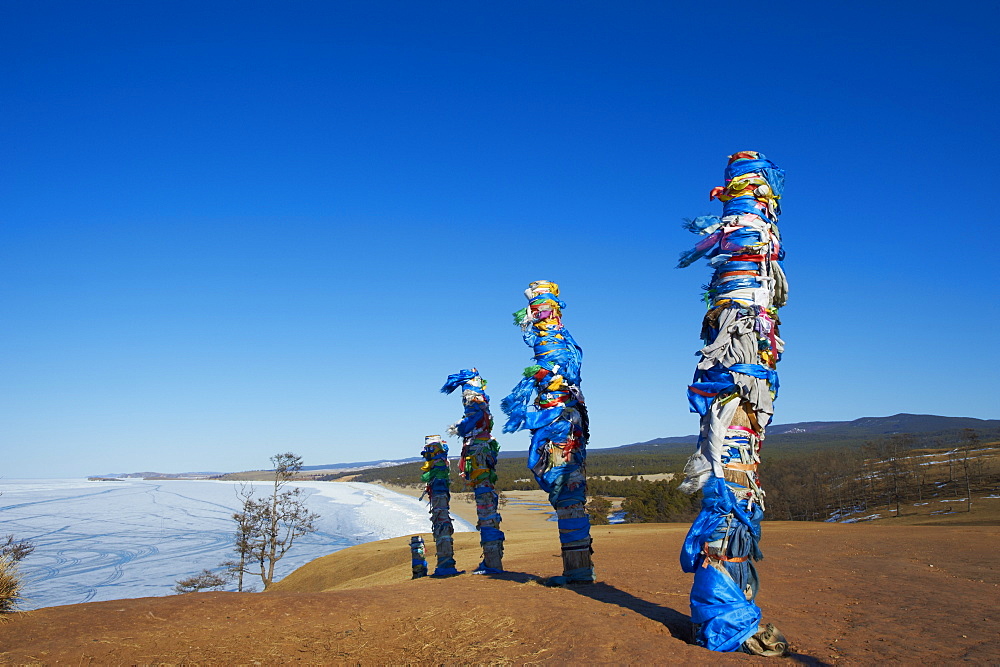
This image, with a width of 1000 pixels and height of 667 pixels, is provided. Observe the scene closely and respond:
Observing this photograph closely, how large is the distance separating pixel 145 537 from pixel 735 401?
247 feet

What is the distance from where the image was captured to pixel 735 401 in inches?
270

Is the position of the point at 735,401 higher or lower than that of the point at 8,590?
higher

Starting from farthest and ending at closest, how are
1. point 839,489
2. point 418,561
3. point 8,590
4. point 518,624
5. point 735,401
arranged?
point 839,489 → point 418,561 → point 8,590 → point 518,624 → point 735,401

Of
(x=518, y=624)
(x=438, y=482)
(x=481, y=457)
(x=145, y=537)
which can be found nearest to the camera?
(x=518, y=624)

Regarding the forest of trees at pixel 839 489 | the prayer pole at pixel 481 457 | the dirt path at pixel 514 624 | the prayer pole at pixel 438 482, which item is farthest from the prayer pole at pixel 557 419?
the forest of trees at pixel 839 489

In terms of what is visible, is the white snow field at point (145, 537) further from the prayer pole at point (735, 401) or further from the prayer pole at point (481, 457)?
the prayer pole at point (735, 401)

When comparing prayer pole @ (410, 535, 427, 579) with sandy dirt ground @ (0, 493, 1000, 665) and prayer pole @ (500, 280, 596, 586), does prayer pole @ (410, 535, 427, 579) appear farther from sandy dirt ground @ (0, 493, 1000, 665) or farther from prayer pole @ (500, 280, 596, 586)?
prayer pole @ (500, 280, 596, 586)

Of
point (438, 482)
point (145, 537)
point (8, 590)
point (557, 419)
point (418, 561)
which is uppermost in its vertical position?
point (557, 419)

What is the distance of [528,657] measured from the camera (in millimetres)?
6008

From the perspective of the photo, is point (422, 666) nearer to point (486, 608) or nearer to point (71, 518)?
point (486, 608)

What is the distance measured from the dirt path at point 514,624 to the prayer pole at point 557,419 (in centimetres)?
81

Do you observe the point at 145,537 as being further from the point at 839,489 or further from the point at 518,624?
the point at 518,624

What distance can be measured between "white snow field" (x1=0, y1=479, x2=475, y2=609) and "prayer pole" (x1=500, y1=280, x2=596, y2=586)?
15333 millimetres

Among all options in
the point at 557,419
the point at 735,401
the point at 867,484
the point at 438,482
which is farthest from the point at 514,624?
the point at 867,484
